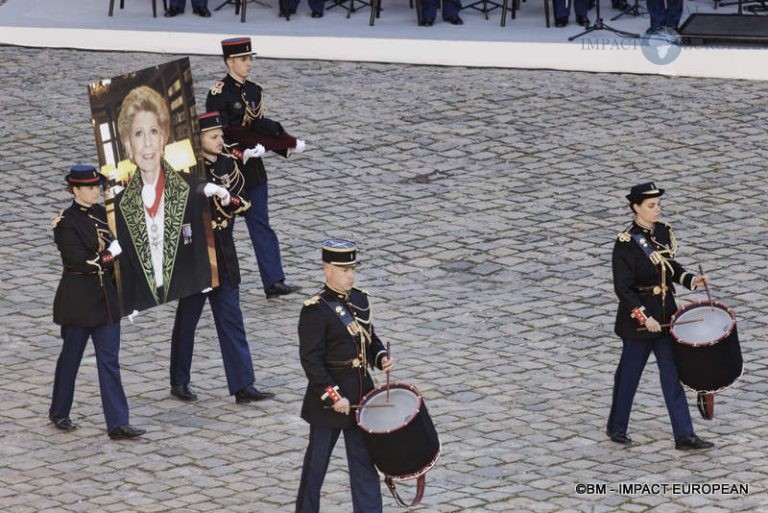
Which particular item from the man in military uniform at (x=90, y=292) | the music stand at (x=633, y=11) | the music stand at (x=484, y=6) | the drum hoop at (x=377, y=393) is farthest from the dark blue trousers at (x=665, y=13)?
the drum hoop at (x=377, y=393)

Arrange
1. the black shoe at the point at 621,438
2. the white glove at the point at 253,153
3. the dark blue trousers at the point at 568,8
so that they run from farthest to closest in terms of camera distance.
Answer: the dark blue trousers at the point at 568,8, the white glove at the point at 253,153, the black shoe at the point at 621,438

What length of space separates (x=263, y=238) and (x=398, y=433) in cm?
449

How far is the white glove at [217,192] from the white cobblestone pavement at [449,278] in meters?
1.32

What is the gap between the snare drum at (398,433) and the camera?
30.2 ft

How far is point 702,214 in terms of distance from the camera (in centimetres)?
1493

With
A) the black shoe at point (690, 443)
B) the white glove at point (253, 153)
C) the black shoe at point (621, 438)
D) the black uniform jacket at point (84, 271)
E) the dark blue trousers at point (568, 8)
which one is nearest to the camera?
the black shoe at point (690, 443)

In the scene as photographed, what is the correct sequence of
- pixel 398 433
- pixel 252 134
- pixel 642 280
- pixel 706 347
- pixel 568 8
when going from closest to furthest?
pixel 398 433 → pixel 706 347 → pixel 642 280 → pixel 252 134 → pixel 568 8

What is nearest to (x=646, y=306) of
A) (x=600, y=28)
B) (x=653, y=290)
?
(x=653, y=290)

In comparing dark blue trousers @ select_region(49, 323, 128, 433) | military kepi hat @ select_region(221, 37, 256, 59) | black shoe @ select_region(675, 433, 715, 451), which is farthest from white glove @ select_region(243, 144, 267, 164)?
black shoe @ select_region(675, 433, 715, 451)

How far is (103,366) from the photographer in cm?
1095

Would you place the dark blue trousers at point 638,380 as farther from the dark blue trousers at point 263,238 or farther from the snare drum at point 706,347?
the dark blue trousers at point 263,238

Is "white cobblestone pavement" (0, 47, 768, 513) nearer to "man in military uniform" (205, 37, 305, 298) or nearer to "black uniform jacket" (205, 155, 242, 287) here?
"man in military uniform" (205, 37, 305, 298)

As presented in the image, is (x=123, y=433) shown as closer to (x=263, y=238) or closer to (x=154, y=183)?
(x=154, y=183)

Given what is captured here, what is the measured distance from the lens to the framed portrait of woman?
10898mm
